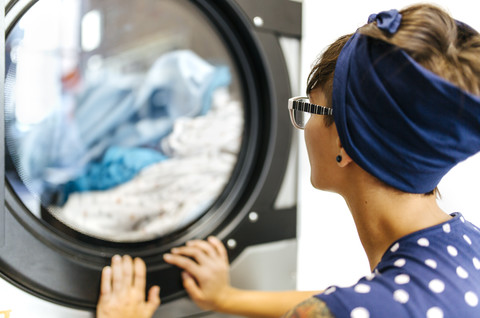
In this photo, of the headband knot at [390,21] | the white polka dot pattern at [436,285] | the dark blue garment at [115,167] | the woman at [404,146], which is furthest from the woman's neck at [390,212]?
the dark blue garment at [115,167]

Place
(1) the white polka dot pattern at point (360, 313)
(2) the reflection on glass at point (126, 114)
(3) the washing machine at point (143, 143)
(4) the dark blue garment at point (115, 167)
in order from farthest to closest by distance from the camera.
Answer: (4) the dark blue garment at point (115, 167) < (2) the reflection on glass at point (126, 114) < (3) the washing machine at point (143, 143) < (1) the white polka dot pattern at point (360, 313)

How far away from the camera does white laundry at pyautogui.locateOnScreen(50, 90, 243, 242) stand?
1033mm

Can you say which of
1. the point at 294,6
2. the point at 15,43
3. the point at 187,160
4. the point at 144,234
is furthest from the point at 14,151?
the point at 294,6

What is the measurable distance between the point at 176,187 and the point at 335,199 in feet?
1.37

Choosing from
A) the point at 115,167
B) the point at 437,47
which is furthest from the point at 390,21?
the point at 115,167

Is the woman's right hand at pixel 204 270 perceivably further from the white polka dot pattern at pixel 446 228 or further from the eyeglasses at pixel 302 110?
the white polka dot pattern at pixel 446 228

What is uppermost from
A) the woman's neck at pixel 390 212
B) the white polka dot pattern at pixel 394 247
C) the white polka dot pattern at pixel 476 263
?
the woman's neck at pixel 390 212

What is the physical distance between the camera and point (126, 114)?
4.31 feet

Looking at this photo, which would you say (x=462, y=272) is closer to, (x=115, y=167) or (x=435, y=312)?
(x=435, y=312)

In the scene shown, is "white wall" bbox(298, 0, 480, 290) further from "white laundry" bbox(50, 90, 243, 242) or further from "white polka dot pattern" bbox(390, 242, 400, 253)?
"white polka dot pattern" bbox(390, 242, 400, 253)

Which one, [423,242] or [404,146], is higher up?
[404,146]

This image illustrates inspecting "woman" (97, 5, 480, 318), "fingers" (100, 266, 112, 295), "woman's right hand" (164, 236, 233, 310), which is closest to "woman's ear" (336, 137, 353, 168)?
"woman" (97, 5, 480, 318)

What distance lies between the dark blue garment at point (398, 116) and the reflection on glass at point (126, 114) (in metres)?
0.41

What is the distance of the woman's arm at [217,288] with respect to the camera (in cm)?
90
